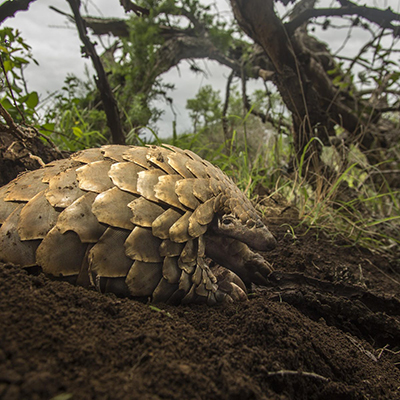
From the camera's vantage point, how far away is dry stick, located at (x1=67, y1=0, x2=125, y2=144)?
2088 mm

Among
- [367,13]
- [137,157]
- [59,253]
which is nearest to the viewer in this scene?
[59,253]

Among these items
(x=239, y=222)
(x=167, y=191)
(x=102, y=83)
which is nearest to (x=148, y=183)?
(x=167, y=191)

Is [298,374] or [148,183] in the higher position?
[148,183]

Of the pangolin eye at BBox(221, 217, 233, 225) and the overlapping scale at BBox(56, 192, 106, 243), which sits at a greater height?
the pangolin eye at BBox(221, 217, 233, 225)

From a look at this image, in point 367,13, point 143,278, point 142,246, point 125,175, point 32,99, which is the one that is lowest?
point 143,278

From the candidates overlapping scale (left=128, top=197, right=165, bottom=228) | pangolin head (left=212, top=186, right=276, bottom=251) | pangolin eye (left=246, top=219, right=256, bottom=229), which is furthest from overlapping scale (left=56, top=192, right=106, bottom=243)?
pangolin eye (left=246, top=219, right=256, bottom=229)

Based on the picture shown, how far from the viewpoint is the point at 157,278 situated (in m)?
1.00

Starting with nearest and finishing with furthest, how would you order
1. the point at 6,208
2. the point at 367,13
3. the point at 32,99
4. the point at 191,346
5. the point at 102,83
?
1. the point at 191,346
2. the point at 6,208
3. the point at 32,99
4. the point at 102,83
5. the point at 367,13

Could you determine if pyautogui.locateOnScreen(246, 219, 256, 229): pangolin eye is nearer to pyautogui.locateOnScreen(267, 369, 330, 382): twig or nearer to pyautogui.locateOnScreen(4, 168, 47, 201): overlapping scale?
pyautogui.locateOnScreen(267, 369, 330, 382): twig

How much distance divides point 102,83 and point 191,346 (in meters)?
1.99

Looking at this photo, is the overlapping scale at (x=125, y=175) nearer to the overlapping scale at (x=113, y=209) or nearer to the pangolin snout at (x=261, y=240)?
the overlapping scale at (x=113, y=209)

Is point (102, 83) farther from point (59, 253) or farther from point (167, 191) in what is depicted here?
point (59, 253)

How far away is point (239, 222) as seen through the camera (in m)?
1.20

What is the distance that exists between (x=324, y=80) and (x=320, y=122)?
583 mm
